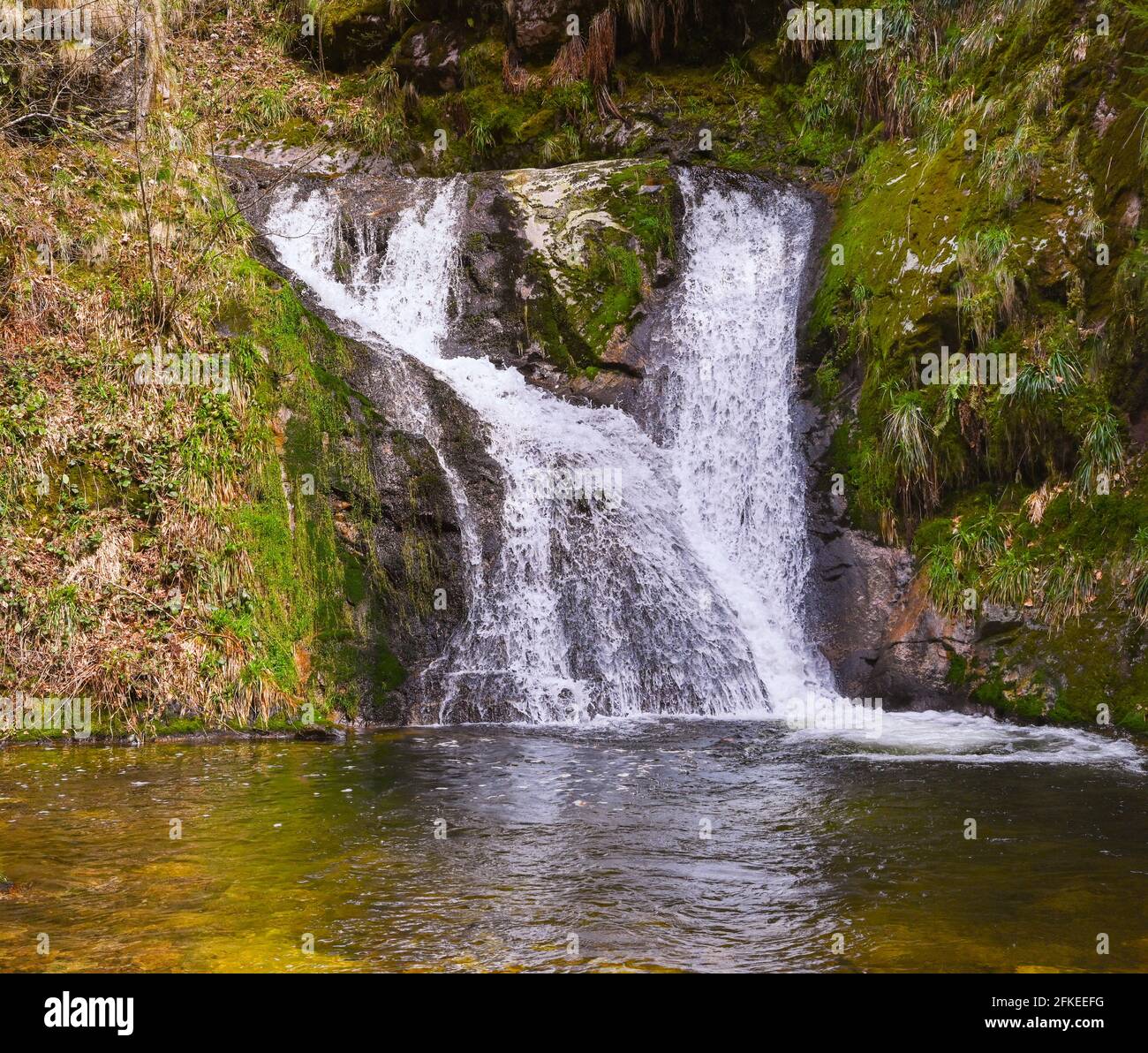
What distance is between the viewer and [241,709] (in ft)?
28.5

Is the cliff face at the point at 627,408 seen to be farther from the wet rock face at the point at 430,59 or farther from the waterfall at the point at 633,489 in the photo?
the wet rock face at the point at 430,59

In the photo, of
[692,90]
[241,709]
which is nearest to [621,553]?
[241,709]

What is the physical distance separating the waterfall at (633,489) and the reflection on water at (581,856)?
5.86ft

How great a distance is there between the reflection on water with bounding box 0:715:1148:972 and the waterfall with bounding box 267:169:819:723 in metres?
1.79

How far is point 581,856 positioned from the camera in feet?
17.1

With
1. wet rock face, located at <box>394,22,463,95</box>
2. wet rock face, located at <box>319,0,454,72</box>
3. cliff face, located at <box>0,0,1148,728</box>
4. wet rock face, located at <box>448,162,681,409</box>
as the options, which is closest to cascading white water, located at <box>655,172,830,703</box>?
cliff face, located at <box>0,0,1148,728</box>

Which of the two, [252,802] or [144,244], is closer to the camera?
[252,802]

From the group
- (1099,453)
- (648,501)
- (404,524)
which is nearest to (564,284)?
(648,501)

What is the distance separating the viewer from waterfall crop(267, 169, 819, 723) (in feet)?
32.6

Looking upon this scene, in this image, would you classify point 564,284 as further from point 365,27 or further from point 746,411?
point 365,27

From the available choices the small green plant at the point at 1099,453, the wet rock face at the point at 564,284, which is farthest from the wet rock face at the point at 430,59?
the small green plant at the point at 1099,453

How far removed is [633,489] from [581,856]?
698cm
